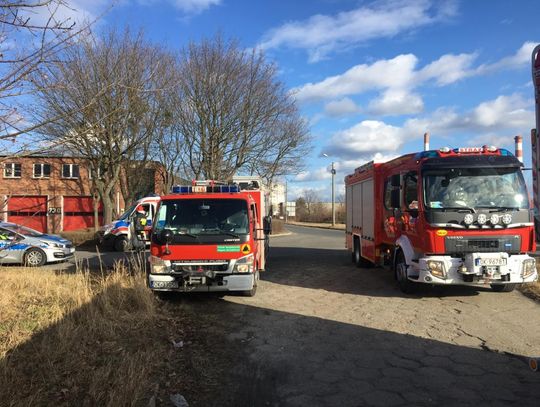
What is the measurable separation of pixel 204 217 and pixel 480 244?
5278 mm

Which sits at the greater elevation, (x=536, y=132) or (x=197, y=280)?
(x=536, y=132)

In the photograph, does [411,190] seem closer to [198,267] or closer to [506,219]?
[506,219]

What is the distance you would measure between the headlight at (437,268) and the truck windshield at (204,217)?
351 cm

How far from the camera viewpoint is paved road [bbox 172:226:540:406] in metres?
4.75

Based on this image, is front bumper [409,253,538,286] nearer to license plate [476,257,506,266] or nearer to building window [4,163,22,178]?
license plate [476,257,506,266]

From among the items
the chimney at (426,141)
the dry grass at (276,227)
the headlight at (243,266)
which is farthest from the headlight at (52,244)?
the dry grass at (276,227)

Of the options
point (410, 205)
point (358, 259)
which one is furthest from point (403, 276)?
point (358, 259)

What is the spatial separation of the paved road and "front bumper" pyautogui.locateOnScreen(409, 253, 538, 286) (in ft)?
1.52

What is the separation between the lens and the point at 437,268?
891cm

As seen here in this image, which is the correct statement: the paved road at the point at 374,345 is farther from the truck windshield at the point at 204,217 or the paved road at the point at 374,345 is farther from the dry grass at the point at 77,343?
the truck windshield at the point at 204,217

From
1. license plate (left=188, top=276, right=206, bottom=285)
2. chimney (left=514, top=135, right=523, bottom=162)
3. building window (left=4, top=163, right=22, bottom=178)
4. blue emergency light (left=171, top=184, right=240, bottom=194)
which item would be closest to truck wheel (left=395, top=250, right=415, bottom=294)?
chimney (left=514, top=135, right=523, bottom=162)

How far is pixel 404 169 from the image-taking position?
10.2m

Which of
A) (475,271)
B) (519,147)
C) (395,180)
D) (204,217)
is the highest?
(519,147)

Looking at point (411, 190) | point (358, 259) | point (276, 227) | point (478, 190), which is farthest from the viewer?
point (276, 227)
